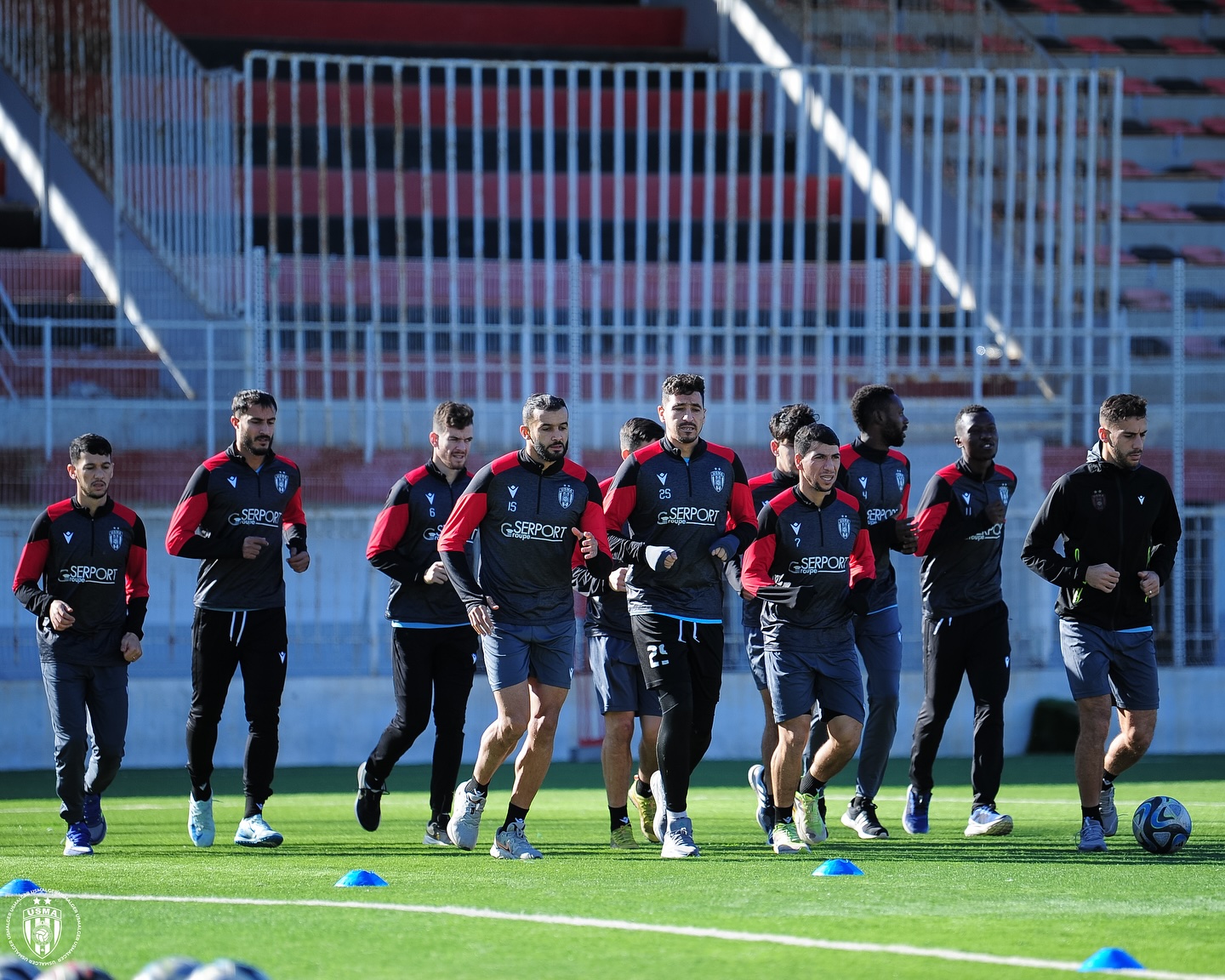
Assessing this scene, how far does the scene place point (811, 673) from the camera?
8.24 metres

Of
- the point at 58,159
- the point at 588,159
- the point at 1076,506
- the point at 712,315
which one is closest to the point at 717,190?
the point at 588,159

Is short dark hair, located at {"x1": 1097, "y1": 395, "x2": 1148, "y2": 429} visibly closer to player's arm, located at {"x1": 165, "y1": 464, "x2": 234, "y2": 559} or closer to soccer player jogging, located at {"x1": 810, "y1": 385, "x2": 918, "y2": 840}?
soccer player jogging, located at {"x1": 810, "y1": 385, "x2": 918, "y2": 840}

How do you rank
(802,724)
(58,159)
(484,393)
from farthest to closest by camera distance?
(58,159)
(484,393)
(802,724)

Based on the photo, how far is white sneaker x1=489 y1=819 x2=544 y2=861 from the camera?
7.89 metres

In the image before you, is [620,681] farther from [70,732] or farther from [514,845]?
[70,732]

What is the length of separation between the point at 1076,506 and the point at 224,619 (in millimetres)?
4112

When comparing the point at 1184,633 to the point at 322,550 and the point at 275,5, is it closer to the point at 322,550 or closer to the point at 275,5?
the point at 322,550

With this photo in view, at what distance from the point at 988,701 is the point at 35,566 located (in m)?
4.76

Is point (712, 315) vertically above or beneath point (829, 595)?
above

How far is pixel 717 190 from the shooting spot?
70.7 feet

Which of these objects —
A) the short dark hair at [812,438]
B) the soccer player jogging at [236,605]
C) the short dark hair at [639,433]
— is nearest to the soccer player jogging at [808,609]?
the short dark hair at [812,438]

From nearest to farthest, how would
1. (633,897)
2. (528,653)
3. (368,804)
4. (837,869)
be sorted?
1. (633,897)
2. (837,869)
3. (528,653)
4. (368,804)

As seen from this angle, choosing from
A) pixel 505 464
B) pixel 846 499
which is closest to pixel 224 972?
pixel 505 464

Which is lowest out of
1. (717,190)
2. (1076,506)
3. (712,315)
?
(1076,506)
